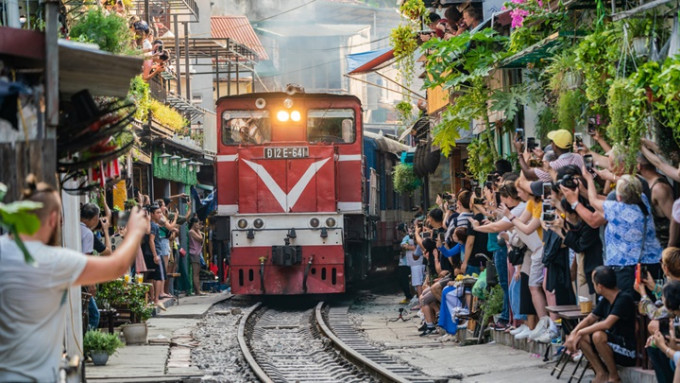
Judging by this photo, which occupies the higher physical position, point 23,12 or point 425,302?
point 23,12

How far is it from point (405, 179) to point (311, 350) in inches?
552

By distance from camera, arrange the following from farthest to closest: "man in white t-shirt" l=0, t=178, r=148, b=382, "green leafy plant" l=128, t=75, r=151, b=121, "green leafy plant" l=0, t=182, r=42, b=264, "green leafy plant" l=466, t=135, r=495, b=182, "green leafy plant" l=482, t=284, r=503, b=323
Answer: "green leafy plant" l=128, t=75, r=151, b=121 → "green leafy plant" l=466, t=135, r=495, b=182 → "green leafy plant" l=482, t=284, r=503, b=323 → "man in white t-shirt" l=0, t=178, r=148, b=382 → "green leafy plant" l=0, t=182, r=42, b=264

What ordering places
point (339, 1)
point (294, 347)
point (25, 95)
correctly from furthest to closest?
point (339, 1), point (294, 347), point (25, 95)

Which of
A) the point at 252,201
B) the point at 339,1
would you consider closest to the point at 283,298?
the point at 252,201

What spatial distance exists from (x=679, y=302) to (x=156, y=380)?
5.15 meters

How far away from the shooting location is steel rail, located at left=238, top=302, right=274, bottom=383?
12672 mm

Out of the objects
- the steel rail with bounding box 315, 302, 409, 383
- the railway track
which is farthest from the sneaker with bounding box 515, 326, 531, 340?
the steel rail with bounding box 315, 302, 409, 383

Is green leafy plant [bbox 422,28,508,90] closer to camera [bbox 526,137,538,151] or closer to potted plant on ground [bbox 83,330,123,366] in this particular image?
camera [bbox 526,137,538,151]

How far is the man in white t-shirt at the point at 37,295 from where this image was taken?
534 centimetres

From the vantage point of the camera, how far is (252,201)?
2108cm

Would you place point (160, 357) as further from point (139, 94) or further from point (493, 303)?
point (139, 94)

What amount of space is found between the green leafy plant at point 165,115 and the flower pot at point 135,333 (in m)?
10.9

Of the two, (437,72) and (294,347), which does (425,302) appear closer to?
(294,347)

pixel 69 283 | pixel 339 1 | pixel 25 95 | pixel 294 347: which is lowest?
pixel 294 347
